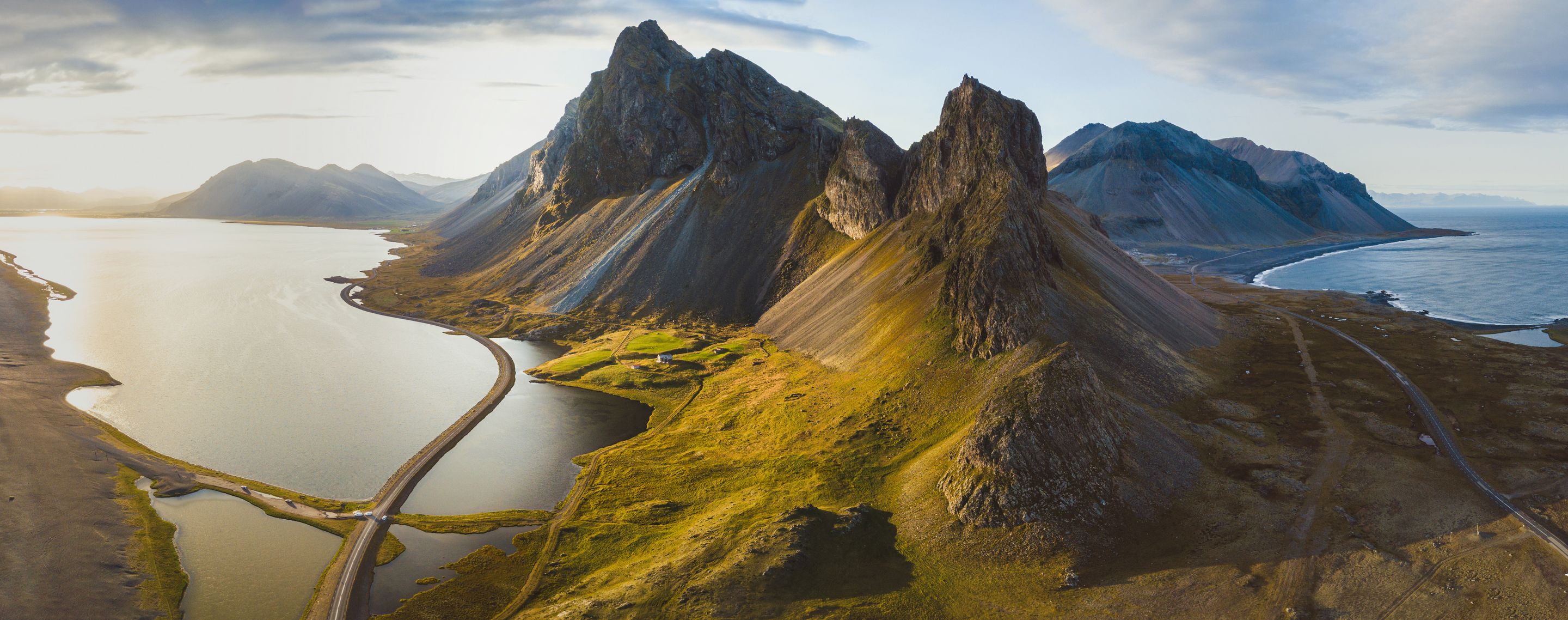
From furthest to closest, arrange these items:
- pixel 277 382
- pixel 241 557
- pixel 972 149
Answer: pixel 972 149, pixel 277 382, pixel 241 557

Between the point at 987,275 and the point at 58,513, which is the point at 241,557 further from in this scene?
the point at 987,275

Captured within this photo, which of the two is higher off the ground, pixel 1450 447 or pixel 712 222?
pixel 712 222

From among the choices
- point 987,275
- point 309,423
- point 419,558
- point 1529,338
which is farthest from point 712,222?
point 1529,338

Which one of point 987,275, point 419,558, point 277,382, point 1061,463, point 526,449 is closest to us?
point 1061,463

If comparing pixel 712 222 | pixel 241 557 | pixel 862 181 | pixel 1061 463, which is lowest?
pixel 241 557

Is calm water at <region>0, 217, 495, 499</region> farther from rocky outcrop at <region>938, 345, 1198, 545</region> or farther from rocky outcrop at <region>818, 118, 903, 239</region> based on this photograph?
rocky outcrop at <region>818, 118, 903, 239</region>

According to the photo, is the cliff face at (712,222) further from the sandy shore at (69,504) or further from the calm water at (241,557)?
the calm water at (241,557)
